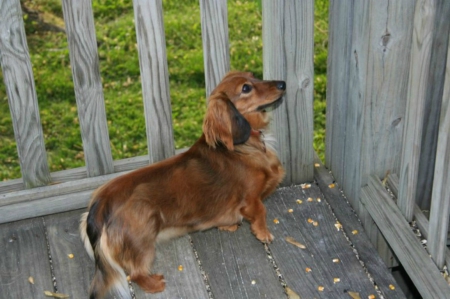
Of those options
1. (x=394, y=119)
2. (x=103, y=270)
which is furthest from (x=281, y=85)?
(x=103, y=270)

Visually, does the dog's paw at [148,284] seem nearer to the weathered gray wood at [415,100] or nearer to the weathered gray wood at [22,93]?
the weathered gray wood at [22,93]

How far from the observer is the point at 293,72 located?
162 inches

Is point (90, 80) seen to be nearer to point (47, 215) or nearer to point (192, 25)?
point (47, 215)

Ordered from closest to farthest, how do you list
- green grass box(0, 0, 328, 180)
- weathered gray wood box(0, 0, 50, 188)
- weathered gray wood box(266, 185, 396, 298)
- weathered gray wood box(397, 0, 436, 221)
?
weathered gray wood box(397, 0, 436, 221) < weathered gray wood box(0, 0, 50, 188) < weathered gray wood box(266, 185, 396, 298) < green grass box(0, 0, 328, 180)

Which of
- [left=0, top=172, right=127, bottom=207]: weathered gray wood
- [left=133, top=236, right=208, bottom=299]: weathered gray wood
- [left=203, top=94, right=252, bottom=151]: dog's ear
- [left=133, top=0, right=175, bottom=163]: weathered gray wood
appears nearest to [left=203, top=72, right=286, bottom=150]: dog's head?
[left=203, top=94, right=252, bottom=151]: dog's ear

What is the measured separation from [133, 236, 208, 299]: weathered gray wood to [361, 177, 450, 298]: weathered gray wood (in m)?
0.95

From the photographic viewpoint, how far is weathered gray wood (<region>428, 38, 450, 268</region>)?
3.02 meters

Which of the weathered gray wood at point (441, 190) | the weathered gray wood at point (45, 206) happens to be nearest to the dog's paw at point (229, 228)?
the weathered gray wood at point (45, 206)

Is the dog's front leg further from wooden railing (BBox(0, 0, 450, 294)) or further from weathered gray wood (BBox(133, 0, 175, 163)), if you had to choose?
weathered gray wood (BBox(133, 0, 175, 163))

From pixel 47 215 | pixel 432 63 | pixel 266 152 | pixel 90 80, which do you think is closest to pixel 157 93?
pixel 90 80

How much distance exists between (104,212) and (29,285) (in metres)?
0.60

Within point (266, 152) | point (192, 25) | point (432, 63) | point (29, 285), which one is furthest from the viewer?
point (192, 25)

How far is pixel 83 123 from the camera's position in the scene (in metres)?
4.01

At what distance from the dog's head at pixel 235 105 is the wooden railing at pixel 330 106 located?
0.47 ft
